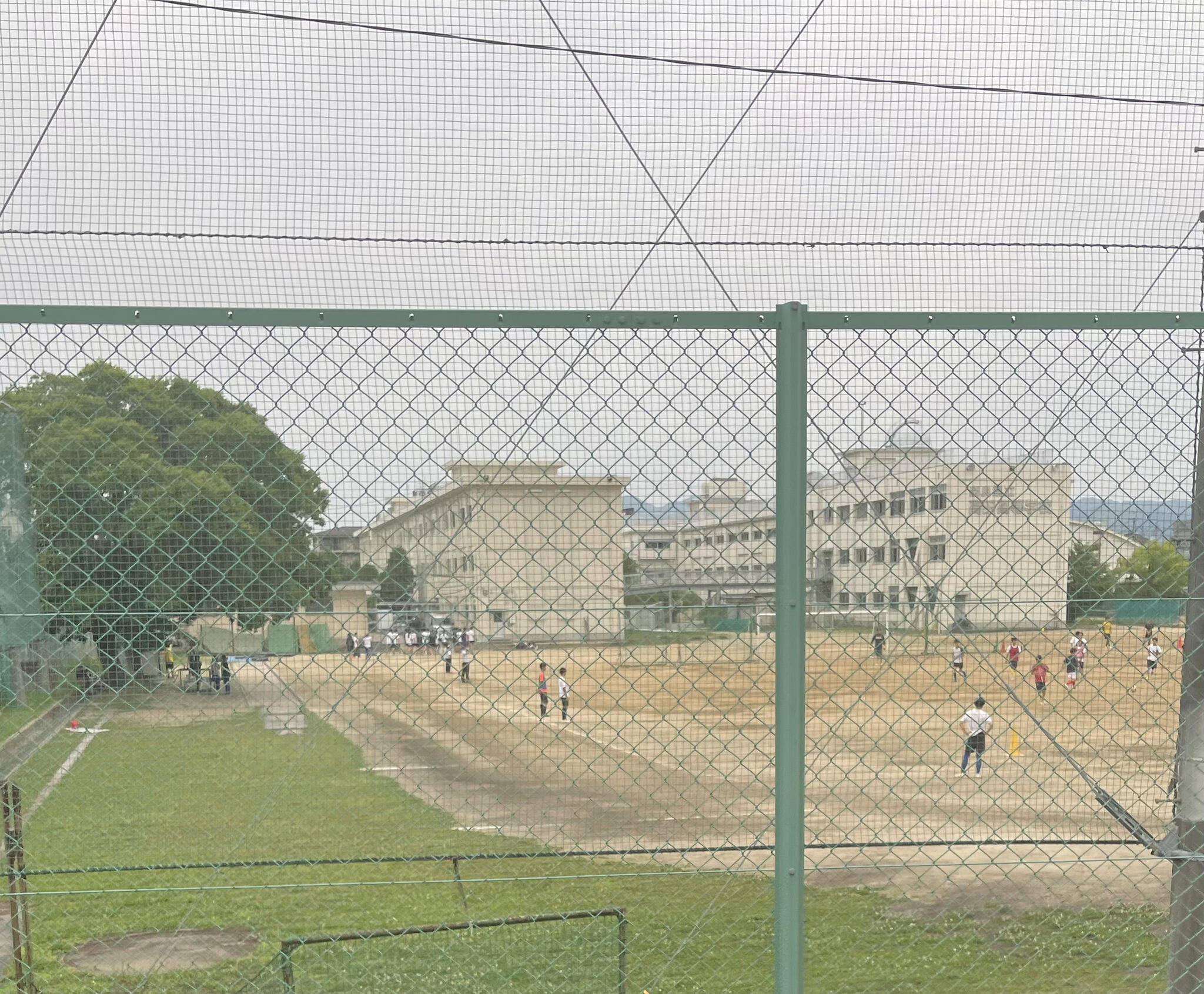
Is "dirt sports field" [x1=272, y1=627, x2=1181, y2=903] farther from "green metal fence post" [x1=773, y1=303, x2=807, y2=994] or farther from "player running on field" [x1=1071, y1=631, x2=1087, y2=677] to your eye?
"green metal fence post" [x1=773, y1=303, x2=807, y2=994]

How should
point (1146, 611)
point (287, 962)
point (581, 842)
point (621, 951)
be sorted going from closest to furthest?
point (1146, 611) → point (621, 951) → point (287, 962) → point (581, 842)

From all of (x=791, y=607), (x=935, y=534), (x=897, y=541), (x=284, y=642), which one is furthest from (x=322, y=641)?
(x=935, y=534)

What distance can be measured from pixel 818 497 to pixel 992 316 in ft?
1.85

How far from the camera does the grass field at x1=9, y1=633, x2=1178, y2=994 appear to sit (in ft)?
10.8

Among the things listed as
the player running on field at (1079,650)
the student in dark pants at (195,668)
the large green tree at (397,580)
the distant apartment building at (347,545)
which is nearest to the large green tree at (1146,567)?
the player running on field at (1079,650)

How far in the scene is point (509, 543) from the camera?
2561 millimetres

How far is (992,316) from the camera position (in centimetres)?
239

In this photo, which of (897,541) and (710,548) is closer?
(710,548)

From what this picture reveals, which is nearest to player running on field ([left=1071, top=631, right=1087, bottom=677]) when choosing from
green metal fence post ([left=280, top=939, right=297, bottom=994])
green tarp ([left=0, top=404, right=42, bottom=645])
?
green tarp ([left=0, top=404, right=42, bottom=645])

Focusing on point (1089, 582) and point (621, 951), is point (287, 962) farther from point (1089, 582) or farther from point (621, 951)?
point (1089, 582)

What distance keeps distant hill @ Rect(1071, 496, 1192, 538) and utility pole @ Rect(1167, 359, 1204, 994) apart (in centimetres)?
7

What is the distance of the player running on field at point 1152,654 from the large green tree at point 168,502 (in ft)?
7.26

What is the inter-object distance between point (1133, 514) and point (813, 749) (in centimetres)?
203

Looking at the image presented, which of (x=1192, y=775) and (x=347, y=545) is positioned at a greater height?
(x=347, y=545)
